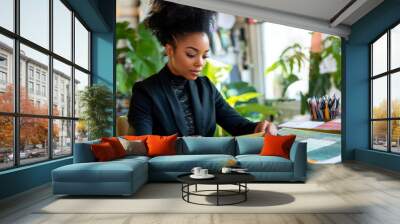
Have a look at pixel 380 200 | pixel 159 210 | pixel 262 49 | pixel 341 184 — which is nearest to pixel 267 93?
pixel 262 49

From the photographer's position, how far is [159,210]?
3.74 meters

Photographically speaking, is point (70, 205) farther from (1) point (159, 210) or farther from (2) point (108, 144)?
(2) point (108, 144)

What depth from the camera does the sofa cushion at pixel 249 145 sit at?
5978 millimetres

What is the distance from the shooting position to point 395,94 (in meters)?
7.14

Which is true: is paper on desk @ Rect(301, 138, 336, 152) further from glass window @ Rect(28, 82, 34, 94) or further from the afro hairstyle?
glass window @ Rect(28, 82, 34, 94)

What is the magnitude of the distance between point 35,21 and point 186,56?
9.82 feet

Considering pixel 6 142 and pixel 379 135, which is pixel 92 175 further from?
pixel 379 135

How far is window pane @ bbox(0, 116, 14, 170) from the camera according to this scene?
4.36m

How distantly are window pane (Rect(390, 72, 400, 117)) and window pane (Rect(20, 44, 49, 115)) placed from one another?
5.54 metres

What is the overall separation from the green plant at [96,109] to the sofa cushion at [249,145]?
235cm

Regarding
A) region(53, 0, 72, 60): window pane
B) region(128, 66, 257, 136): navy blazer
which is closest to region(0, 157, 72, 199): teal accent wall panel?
region(53, 0, 72, 60): window pane

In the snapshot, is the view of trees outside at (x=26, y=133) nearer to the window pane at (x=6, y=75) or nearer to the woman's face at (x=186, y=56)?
the window pane at (x=6, y=75)

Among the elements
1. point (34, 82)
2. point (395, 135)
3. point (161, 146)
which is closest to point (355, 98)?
point (395, 135)

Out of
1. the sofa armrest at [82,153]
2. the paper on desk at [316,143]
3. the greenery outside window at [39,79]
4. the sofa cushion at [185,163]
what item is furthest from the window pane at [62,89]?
the paper on desk at [316,143]
